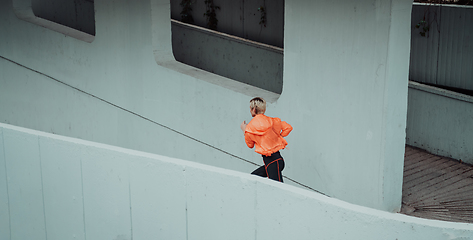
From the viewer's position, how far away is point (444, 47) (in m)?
9.53

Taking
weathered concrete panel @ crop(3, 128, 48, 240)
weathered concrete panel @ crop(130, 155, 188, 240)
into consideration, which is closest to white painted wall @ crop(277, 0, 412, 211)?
weathered concrete panel @ crop(130, 155, 188, 240)

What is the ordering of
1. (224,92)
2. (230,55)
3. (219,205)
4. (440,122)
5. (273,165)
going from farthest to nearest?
(230,55)
(440,122)
(224,92)
(273,165)
(219,205)

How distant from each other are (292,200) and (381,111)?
2.81 metres

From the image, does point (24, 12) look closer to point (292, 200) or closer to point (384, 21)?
point (384, 21)

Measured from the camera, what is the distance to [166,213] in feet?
15.0

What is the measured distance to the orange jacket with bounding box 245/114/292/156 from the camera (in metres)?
6.11

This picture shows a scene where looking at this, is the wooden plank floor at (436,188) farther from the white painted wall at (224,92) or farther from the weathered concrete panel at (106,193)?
the weathered concrete panel at (106,193)

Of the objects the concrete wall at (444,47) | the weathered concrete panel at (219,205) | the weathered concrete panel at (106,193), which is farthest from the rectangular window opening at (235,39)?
the weathered concrete panel at (219,205)

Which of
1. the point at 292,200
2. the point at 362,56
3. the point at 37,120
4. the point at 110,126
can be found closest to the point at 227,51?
the point at 110,126

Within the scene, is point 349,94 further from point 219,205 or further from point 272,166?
point 219,205

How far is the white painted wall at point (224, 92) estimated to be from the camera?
20.4ft

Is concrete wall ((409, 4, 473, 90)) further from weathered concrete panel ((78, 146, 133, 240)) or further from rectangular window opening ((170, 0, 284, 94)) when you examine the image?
weathered concrete panel ((78, 146, 133, 240))

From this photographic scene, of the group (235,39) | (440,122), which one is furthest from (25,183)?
(235,39)

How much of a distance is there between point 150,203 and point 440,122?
6.24 meters
